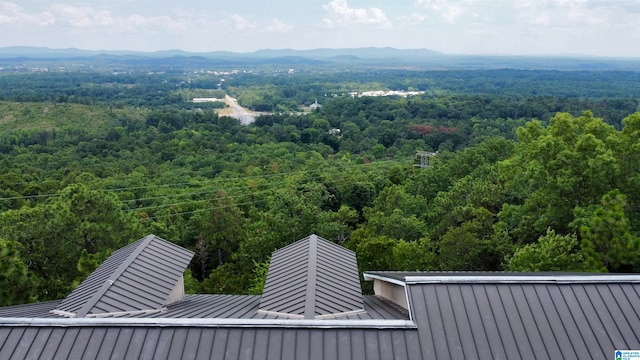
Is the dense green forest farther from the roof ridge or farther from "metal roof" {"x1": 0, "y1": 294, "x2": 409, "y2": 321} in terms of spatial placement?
the roof ridge

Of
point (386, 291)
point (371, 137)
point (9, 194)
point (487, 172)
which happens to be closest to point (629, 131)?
point (487, 172)

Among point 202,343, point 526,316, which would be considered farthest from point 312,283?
point 526,316

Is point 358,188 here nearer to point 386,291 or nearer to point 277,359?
point 386,291

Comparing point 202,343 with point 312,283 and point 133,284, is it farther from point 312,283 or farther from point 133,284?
point 133,284

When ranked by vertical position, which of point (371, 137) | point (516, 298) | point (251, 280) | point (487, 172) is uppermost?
point (516, 298)

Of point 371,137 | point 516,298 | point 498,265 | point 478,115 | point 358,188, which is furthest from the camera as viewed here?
A: point 478,115

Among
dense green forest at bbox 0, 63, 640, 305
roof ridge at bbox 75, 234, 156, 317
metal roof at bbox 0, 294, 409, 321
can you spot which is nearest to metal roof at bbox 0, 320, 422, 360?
metal roof at bbox 0, 294, 409, 321
